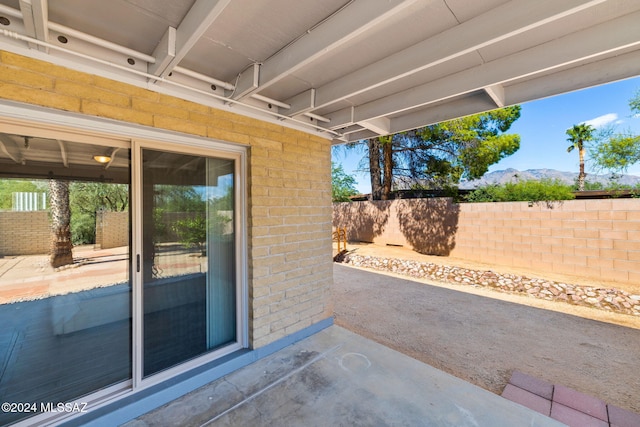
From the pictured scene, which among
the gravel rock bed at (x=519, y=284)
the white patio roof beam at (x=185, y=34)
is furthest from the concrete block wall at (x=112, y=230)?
the gravel rock bed at (x=519, y=284)

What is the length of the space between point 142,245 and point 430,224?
8755mm

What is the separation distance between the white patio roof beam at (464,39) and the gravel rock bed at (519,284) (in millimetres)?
5746

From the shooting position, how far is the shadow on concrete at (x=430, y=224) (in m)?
8.57

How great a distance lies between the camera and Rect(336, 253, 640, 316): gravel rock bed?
4.74 meters

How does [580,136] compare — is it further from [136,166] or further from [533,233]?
[136,166]

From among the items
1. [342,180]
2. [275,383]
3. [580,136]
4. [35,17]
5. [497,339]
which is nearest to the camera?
[35,17]

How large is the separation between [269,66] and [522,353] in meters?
4.07

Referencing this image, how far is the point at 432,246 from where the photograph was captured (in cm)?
908

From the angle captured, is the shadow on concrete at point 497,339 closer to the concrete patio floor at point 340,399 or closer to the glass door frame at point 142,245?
the concrete patio floor at point 340,399

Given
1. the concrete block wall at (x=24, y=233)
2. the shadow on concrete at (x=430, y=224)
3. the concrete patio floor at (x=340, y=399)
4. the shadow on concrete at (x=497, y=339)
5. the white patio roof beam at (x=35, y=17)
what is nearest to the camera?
the white patio roof beam at (x=35, y=17)

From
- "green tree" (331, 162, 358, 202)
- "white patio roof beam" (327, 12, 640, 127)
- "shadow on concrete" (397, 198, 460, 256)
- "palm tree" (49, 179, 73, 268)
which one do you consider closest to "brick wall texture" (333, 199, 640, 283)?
"shadow on concrete" (397, 198, 460, 256)

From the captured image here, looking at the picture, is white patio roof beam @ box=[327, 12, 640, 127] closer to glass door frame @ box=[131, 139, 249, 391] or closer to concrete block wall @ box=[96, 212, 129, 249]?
glass door frame @ box=[131, 139, 249, 391]

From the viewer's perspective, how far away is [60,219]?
2.00m

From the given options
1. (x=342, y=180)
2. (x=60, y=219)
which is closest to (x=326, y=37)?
(x=60, y=219)
